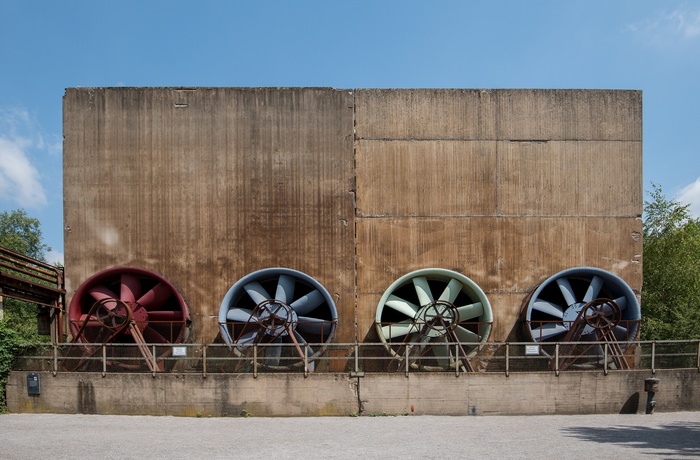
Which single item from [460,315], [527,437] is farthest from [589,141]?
[527,437]

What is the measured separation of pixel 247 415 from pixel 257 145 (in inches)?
274

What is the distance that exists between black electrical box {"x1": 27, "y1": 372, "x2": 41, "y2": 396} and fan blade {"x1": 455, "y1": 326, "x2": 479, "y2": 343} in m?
9.96

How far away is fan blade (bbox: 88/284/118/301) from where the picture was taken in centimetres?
1425

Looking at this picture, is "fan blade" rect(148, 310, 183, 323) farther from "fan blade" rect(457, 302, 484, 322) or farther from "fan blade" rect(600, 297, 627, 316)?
"fan blade" rect(600, 297, 627, 316)

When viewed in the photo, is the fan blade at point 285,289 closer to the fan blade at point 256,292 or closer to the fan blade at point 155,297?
the fan blade at point 256,292

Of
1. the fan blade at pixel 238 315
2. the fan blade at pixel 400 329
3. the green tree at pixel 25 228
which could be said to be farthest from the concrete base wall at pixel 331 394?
the green tree at pixel 25 228

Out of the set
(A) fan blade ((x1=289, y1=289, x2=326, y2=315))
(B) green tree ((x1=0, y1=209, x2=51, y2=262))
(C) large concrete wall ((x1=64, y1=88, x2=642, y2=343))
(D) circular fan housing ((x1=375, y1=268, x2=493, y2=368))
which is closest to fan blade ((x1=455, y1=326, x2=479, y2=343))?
(D) circular fan housing ((x1=375, y1=268, x2=493, y2=368))

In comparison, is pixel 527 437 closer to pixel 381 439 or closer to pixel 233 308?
pixel 381 439

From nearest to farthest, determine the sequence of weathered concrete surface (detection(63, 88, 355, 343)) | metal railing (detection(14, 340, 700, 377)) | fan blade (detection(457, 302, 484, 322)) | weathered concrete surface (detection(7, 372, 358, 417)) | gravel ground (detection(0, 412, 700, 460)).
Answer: gravel ground (detection(0, 412, 700, 460)) → weathered concrete surface (detection(7, 372, 358, 417)) → metal railing (detection(14, 340, 700, 377)) → fan blade (detection(457, 302, 484, 322)) → weathered concrete surface (detection(63, 88, 355, 343))

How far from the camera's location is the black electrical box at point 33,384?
1249 cm

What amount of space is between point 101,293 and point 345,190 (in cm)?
690

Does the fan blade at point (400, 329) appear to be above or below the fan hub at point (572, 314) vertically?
below

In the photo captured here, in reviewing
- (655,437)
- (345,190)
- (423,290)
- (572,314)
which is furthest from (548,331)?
(345,190)

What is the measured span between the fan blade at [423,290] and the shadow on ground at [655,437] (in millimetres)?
4659
